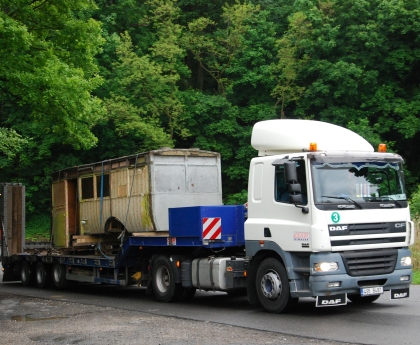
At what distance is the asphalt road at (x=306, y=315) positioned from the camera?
1043cm

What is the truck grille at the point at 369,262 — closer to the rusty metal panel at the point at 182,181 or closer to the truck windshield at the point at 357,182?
the truck windshield at the point at 357,182

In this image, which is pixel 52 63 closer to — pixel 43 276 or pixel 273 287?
pixel 43 276

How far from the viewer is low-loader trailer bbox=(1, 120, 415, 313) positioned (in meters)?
11.9

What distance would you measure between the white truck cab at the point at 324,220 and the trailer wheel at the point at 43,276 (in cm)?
881

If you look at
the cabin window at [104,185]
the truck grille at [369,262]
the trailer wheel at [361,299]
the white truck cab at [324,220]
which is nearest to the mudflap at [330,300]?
the white truck cab at [324,220]

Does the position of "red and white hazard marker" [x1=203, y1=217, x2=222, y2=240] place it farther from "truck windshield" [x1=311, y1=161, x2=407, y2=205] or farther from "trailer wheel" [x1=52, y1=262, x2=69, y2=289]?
"trailer wheel" [x1=52, y1=262, x2=69, y2=289]

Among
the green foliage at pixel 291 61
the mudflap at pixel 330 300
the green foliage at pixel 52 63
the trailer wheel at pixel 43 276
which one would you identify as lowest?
the mudflap at pixel 330 300

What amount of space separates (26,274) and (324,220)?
12018mm

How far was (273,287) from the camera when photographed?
41.2 feet

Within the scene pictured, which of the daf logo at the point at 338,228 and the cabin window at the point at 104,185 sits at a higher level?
the cabin window at the point at 104,185

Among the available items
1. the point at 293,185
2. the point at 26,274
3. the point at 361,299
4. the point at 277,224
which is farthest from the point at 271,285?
the point at 26,274

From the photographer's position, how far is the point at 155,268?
15414 mm

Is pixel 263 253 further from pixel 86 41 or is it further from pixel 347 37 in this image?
pixel 347 37

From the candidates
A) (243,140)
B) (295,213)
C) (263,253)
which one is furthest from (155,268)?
(243,140)
